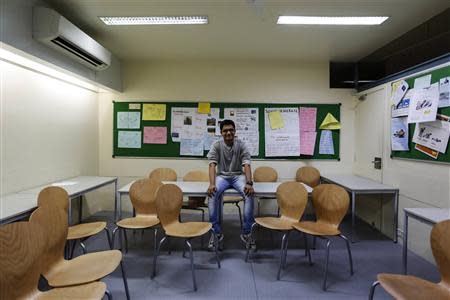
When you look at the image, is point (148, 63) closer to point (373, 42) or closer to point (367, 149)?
point (373, 42)

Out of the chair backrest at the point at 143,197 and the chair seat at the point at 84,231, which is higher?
the chair backrest at the point at 143,197

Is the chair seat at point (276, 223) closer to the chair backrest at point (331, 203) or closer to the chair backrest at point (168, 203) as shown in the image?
the chair backrest at point (331, 203)

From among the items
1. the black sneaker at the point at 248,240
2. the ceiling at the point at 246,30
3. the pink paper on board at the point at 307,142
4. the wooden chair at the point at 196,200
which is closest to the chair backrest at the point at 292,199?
the black sneaker at the point at 248,240

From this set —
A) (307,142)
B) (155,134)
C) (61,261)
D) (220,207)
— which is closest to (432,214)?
(220,207)

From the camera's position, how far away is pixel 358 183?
143 inches

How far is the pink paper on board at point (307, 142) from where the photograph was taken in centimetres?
450

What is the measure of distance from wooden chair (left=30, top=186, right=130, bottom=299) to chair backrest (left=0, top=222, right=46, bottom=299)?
104mm

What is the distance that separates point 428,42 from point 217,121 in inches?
118

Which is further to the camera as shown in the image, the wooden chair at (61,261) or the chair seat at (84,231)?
the chair seat at (84,231)

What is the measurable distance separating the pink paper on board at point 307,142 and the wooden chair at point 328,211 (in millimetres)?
1824

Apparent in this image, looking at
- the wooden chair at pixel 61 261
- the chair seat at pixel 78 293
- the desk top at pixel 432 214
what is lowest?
the chair seat at pixel 78 293

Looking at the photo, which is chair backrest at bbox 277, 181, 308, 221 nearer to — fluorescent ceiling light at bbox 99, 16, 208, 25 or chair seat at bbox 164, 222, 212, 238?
chair seat at bbox 164, 222, 212, 238

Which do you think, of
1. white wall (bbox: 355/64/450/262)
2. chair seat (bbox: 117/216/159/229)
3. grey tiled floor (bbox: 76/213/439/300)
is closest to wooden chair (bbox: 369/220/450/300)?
grey tiled floor (bbox: 76/213/439/300)

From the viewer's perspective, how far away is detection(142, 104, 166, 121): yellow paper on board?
4512 millimetres
